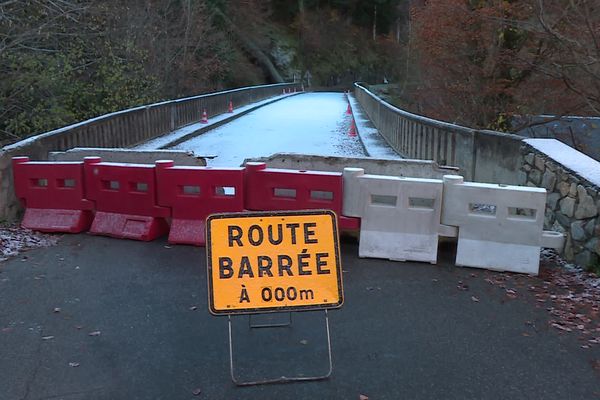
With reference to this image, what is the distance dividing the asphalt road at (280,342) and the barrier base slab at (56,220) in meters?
1.29

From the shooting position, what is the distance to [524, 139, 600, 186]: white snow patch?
635cm

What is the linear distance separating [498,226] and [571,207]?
0.86 metres

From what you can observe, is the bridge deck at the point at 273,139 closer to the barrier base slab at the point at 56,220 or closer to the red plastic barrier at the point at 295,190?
the barrier base slab at the point at 56,220

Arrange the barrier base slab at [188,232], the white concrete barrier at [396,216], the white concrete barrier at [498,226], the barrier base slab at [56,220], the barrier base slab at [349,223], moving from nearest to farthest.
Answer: the white concrete barrier at [498,226] → the white concrete barrier at [396,216] → the barrier base slab at [349,223] → the barrier base slab at [188,232] → the barrier base slab at [56,220]

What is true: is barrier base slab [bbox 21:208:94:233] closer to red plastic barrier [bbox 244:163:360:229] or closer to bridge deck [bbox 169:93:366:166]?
red plastic barrier [bbox 244:163:360:229]

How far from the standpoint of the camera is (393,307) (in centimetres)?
530

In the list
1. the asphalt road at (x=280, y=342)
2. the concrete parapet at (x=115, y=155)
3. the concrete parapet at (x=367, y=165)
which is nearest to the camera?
the asphalt road at (x=280, y=342)

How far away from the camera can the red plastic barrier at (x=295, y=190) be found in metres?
6.82

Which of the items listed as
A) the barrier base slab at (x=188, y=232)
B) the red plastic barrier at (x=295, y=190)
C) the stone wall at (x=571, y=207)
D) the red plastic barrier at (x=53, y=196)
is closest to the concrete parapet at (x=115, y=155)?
the red plastic barrier at (x=53, y=196)

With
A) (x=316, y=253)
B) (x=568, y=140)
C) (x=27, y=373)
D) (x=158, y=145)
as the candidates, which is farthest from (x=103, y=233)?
(x=568, y=140)

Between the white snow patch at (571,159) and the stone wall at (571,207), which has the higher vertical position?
the white snow patch at (571,159)

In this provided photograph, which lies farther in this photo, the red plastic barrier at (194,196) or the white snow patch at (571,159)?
the red plastic barrier at (194,196)

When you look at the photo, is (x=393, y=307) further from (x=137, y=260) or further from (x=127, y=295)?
(x=137, y=260)

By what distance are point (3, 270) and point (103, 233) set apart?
4.72 feet
